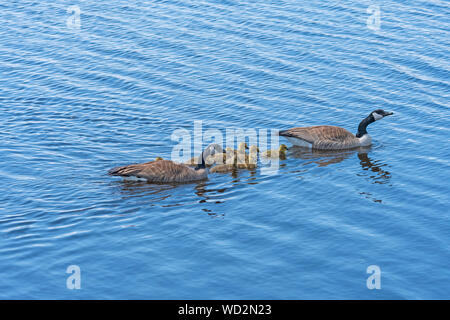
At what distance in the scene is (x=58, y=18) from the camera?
37.6m

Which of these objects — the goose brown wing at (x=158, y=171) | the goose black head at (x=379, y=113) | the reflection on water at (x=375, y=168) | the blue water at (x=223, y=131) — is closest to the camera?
the blue water at (x=223, y=131)

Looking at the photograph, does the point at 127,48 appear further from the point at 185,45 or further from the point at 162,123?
the point at 162,123

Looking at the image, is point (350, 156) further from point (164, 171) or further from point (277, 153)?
point (164, 171)

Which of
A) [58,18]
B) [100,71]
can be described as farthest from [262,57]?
[58,18]

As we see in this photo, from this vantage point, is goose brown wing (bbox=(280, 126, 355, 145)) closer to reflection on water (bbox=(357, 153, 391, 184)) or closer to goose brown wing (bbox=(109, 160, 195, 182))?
reflection on water (bbox=(357, 153, 391, 184))

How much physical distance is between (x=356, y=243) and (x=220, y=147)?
6.76 meters

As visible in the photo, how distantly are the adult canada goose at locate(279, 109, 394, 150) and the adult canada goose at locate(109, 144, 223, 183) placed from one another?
145 inches

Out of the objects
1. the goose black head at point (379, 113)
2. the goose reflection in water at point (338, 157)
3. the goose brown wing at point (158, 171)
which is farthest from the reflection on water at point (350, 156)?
the goose brown wing at point (158, 171)

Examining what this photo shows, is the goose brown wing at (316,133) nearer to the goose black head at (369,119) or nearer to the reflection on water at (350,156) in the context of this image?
the reflection on water at (350,156)

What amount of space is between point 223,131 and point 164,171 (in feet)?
15.3

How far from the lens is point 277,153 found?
23.8m

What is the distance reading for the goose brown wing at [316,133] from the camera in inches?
951

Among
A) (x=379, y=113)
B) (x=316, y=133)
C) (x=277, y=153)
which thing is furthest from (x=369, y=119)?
(x=277, y=153)

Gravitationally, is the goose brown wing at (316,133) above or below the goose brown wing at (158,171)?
above
